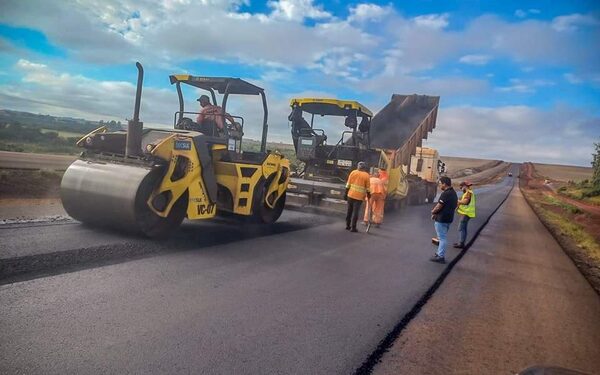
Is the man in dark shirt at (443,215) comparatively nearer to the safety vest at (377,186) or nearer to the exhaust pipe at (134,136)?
the safety vest at (377,186)

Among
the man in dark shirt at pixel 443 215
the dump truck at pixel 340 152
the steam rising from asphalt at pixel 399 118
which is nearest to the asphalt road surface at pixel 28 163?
the dump truck at pixel 340 152

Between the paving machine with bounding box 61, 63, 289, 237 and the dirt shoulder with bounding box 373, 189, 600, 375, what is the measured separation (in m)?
3.59

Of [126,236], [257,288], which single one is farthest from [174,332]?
[126,236]

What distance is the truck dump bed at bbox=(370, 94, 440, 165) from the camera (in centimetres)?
1527

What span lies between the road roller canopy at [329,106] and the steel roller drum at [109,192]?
6608 mm

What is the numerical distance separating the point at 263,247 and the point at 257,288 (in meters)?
1.91

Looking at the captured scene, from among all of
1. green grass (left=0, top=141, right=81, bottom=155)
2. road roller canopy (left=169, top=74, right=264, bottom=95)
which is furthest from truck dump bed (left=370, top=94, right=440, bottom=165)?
green grass (left=0, top=141, right=81, bottom=155)

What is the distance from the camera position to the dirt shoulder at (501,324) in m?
3.25

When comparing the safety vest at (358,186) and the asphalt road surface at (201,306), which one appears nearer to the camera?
the asphalt road surface at (201,306)

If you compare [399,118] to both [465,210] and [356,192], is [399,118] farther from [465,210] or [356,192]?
[465,210]

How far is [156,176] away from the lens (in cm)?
577

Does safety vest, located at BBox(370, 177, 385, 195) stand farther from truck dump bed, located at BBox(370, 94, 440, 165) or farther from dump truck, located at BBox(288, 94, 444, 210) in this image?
truck dump bed, located at BBox(370, 94, 440, 165)

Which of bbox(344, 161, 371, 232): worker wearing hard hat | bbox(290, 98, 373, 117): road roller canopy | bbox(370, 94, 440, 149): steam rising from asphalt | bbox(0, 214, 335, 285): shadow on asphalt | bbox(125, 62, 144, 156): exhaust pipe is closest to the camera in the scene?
bbox(0, 214, 335, 285): shadow on asphalt

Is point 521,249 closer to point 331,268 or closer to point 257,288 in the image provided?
point 331,268
